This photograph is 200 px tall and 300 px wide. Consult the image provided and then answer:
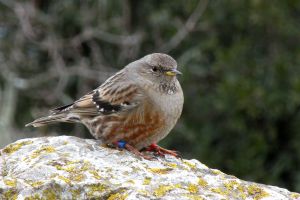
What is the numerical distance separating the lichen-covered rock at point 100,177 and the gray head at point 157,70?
1.05 metres

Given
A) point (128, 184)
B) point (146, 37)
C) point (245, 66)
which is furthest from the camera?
point (146, 37)

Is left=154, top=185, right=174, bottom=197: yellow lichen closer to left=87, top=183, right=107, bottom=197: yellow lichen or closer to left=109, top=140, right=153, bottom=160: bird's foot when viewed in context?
left=87, top=183, right=107, bottom=197: yellow lichen

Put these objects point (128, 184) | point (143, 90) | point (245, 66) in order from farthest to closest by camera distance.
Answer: point (245, 66) → point (143, 90) → point (128, 184)

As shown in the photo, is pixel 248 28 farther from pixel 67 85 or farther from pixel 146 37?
pixel 67 85

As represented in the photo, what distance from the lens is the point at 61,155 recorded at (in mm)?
4137

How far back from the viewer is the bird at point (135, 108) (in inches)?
193

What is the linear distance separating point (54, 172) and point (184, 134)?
4.05m

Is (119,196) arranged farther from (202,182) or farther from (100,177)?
(202,182)

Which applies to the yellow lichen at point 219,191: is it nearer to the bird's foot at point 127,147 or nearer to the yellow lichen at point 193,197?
the yellow lichen at point 193,197

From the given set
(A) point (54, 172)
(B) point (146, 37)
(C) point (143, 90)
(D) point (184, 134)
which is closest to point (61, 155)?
(A) point (54, 172)

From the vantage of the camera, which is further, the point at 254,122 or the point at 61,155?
the point at 254,122

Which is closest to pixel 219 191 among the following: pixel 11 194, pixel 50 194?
pixel 50 194

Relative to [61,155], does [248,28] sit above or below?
above

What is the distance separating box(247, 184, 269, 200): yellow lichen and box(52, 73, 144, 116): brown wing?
129 cm
